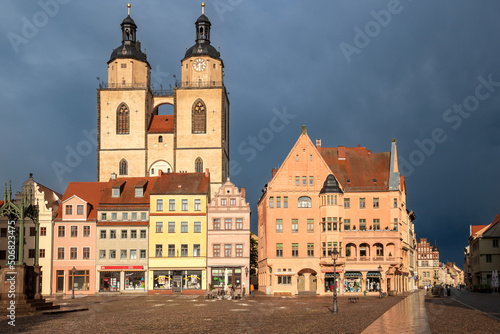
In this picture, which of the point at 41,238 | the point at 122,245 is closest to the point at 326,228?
the point at 122,245

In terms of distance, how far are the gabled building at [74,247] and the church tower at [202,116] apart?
853 inches

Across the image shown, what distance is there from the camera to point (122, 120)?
320 feet

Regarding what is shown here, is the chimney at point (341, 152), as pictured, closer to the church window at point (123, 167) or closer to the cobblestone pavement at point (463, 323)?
the church window at point (123, 167)

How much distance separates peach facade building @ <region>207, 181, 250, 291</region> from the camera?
7525 cm

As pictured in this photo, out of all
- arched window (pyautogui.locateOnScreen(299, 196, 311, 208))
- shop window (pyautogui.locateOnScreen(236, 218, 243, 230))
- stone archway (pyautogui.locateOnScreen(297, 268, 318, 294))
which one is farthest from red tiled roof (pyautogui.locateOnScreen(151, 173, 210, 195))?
Result: stone archway (pyautogui.locateOnScreen(297, 268, 318, 294))

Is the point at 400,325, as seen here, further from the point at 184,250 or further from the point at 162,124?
the point at 162,124

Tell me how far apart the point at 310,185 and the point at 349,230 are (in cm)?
705

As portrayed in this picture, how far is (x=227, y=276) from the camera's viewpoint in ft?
247

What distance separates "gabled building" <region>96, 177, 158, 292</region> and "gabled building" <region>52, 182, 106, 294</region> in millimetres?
990

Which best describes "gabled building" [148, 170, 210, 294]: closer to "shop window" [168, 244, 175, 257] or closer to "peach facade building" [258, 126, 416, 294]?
"shop window" [168, 244, 175, 257]

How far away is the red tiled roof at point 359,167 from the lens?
76.8m

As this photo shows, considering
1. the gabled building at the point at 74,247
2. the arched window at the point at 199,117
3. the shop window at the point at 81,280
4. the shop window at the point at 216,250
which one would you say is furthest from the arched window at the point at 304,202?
the shop window at the point at 81,280


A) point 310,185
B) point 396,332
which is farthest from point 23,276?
point 310,185

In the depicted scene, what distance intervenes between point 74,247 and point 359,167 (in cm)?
3628
